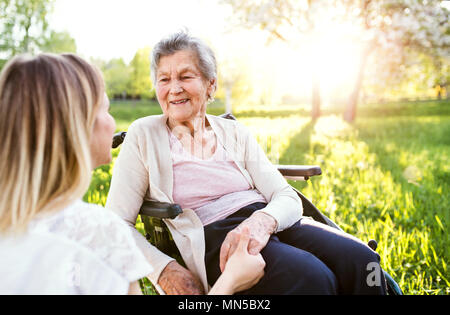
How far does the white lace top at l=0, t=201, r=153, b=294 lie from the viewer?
0.85 m

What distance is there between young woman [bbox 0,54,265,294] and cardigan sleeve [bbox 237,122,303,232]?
2.95ft

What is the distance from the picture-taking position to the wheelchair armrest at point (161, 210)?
150cm

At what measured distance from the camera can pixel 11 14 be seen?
16.2 metres

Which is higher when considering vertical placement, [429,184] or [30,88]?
[30,88]

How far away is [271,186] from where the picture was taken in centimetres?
197

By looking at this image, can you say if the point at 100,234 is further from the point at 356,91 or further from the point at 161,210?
the point at 356,91

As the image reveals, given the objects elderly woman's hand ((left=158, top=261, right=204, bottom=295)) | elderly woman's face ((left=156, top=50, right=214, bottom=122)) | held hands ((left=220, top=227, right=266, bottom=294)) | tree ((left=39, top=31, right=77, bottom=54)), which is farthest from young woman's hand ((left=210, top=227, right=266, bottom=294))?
tree ((left=39, top=31, right=77, bottom=54))

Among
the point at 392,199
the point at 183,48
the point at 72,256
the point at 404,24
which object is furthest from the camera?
the point at 404,24

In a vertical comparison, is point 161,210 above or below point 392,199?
above

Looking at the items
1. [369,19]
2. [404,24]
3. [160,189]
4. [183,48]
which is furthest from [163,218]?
[369,19]

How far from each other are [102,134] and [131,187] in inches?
23.8
